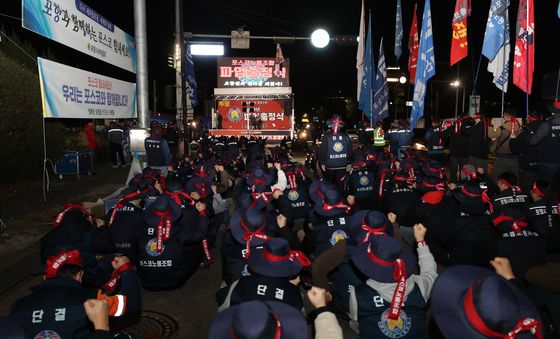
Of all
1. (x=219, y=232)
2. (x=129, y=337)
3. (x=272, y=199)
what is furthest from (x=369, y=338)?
(x=219, y=232)

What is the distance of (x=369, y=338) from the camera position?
3555 mm

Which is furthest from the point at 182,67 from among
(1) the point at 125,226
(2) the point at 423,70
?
(1) the point at 125,226

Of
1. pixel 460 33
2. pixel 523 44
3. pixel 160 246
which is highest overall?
pixel 460 33

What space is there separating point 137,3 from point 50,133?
650cm

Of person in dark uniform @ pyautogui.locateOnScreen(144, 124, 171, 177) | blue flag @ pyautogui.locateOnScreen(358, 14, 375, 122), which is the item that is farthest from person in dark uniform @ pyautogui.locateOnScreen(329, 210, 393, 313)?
blue flag @ pyautogui.locateOnScreen(358, 14, 375, 122)

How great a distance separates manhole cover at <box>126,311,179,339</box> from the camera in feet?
16.0

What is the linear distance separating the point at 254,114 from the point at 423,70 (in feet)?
57.8

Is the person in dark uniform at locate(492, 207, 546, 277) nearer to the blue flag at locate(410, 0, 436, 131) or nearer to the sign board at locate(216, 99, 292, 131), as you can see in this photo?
the blue flag at locate(410, 0, 436, 131)

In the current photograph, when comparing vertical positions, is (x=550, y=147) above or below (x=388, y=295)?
above

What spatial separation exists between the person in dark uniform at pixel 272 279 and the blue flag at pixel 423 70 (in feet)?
27.5

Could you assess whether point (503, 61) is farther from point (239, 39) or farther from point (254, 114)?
point (254, 114)

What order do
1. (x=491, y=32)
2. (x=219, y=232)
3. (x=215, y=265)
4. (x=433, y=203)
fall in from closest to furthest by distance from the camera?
(x=433, y=203)
(x=215, y=265)
(x=219, y=232)
(x=491, y=32)

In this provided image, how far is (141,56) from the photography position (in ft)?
38.5

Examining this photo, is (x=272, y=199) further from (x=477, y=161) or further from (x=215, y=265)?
(x=477, y=161)
